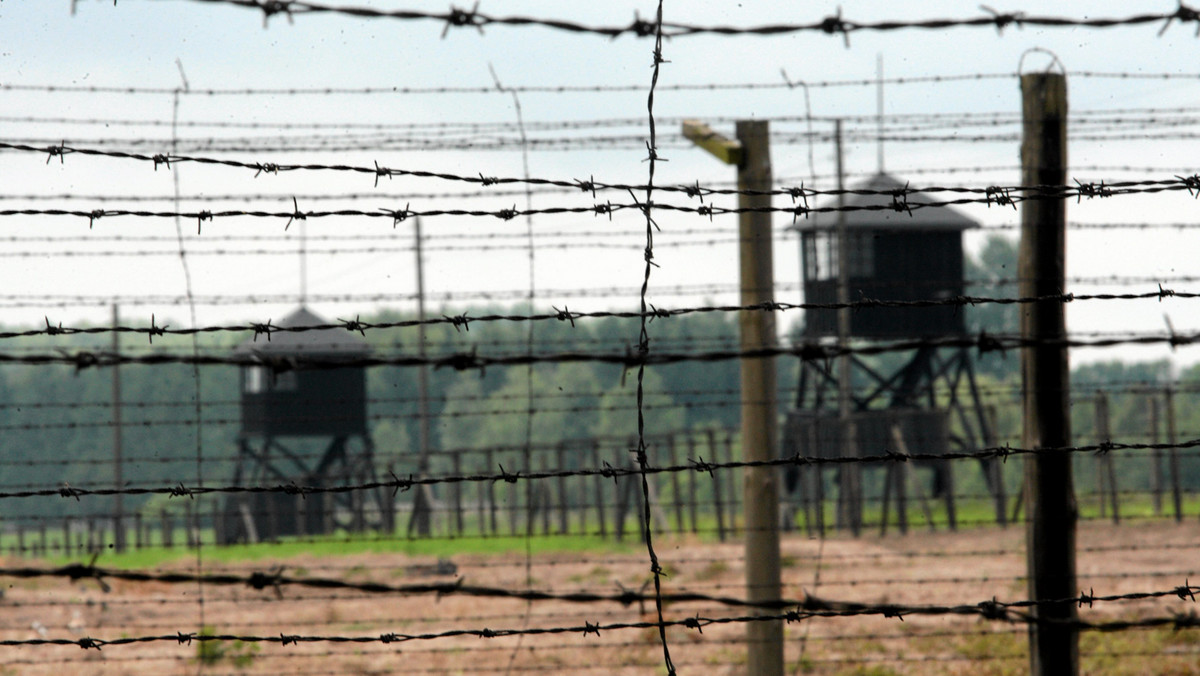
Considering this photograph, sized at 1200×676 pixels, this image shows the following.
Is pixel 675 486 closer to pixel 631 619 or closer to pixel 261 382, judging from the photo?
pixel 631 619

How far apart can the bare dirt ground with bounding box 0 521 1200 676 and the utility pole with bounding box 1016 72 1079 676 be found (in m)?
0.23

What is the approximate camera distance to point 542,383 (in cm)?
7738

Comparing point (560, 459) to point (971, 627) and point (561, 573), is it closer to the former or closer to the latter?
point (561, 573)

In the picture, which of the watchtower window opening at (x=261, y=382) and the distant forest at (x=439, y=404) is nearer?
the watchtower window opening at (x=261, y=382)

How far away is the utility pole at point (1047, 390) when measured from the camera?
5.53 metres

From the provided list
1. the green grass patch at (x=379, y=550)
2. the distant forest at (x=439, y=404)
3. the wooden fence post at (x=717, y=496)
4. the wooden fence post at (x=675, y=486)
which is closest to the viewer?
the wooden fence post at (x=675, y=486)

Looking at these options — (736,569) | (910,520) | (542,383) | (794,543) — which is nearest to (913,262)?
(910,520)

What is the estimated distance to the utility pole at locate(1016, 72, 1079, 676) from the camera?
5.53m

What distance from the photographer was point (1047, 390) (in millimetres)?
5543

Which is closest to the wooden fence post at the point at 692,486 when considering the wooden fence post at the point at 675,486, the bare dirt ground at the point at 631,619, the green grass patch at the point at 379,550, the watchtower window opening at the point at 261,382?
the wooden fence post at the point at 675,486

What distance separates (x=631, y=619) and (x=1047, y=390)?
6446 millimetres

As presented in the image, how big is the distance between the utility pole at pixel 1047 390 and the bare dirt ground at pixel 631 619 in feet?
0.76

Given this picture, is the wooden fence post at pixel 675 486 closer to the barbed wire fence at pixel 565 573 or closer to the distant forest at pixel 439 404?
the barbed wire fence at pixel 565 573

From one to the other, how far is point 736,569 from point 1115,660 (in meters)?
6.99
